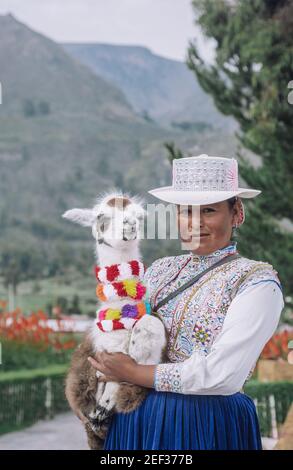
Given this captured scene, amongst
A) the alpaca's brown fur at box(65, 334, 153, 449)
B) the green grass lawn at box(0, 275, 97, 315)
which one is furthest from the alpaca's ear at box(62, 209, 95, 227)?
the green grass lawn at box(0, 275, 97, 315)

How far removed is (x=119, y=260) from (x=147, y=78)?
11744cm

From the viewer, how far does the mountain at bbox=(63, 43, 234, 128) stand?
111 m

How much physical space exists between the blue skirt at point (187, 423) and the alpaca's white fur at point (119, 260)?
4.2 inches

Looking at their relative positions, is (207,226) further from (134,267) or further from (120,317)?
(120,317)

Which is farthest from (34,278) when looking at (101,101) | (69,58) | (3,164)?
(69,58)

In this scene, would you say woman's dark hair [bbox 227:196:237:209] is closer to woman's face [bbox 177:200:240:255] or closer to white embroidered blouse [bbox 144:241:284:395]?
woman's face [bbox 177:200:240:255]

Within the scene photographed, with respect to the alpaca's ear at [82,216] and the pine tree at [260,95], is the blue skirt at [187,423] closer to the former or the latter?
the alpaca's ear at [82,216]

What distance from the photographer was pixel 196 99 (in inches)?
4301

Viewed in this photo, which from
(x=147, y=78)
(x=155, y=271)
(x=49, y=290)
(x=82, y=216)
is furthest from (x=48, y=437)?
(x=147, y=78)

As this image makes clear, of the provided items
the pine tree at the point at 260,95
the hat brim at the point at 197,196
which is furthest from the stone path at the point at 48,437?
the hat brim at the point at 197,196

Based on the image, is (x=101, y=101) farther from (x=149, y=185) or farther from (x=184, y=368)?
(x=184, y=368)

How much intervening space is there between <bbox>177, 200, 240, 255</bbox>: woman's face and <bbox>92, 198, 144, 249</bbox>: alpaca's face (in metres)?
0.14

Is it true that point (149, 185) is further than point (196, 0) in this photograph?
Yes
